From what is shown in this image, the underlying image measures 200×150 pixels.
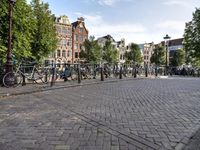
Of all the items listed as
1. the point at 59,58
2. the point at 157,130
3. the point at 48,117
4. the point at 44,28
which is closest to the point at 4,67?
the point at 48,117

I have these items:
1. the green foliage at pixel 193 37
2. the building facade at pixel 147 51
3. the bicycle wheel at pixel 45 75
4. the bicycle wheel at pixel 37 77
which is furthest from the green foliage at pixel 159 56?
the bicycle wheel at pixel 37 77

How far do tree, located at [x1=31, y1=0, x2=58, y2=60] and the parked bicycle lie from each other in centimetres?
1818

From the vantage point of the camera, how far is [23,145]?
12.6 feet

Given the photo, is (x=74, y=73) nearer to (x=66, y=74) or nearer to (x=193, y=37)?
(x=66, y=74)

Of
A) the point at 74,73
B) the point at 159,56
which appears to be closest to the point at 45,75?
the point at 74,73

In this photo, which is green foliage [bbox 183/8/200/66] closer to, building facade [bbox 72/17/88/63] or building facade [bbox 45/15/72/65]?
building facade [bbox 45/15/72/65]

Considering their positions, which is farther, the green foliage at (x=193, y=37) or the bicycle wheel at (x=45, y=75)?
the green foliage at (x=193, y=37)

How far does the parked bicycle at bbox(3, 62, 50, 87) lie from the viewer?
10793 millimetres

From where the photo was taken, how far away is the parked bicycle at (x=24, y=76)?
35.4 ft

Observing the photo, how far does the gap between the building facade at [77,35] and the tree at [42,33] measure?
3495cm

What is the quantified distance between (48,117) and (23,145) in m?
1.81

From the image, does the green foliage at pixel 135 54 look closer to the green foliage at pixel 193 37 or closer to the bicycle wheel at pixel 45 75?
the green foliage at pixel 193 37

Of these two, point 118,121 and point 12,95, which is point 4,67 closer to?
point 12,95

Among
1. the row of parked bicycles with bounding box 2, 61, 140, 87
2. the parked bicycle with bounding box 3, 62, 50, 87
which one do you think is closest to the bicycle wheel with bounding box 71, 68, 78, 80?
the row of parked bicycles with bounding box 2, 61, 140, 87
